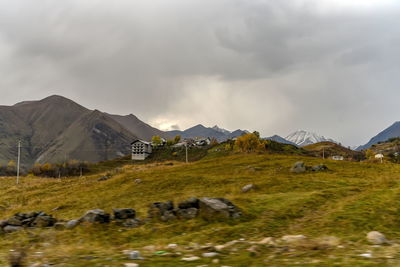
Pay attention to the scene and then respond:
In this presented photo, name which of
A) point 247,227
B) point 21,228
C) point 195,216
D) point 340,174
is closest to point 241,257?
point 247,227

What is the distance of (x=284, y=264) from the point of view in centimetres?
941

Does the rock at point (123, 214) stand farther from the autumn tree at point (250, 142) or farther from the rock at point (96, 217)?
the autumn tree at point (250, 142)

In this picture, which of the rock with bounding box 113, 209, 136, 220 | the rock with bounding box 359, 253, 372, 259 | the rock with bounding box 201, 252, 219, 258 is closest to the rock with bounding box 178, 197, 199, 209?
the rock with bounding box 113, 209, 136, 220

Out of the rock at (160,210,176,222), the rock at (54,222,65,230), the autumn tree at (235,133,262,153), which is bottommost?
the rock at (54,222,65,230)

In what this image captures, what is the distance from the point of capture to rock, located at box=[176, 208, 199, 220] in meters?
21.0

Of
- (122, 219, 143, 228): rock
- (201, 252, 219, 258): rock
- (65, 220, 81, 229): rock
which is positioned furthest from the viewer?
(65, 220, 81, 229): rock

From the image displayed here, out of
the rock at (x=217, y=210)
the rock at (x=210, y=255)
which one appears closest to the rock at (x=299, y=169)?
the rock at (x=217, y=210)

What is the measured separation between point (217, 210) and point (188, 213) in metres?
2.15

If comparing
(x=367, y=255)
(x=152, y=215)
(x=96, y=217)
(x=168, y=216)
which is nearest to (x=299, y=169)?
(x=152, y=215)

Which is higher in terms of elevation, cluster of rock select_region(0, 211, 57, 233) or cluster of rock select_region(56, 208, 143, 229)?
cluster of rock select_region(56, 208, 143, 229)

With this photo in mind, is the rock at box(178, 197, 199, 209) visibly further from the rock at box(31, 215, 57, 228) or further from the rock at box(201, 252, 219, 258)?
the rock at box(201, 252, 219, 258)

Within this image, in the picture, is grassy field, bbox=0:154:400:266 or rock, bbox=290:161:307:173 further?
rock, bbox=290:161:307:173

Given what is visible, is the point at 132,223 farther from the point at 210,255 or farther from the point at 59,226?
the point at 210,255

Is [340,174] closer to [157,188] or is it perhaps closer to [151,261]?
[157,188]
